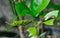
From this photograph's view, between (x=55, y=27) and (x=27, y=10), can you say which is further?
(x=55, y=27)

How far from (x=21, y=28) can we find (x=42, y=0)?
0.14m

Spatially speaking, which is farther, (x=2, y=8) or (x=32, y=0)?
(x=2, y=8)

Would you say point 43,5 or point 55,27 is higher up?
point 43,5

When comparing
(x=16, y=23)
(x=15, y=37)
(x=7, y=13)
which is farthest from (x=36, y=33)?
(x=7, y=13)

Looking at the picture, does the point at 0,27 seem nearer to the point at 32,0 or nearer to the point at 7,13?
the point at 7,13

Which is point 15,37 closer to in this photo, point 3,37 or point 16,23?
point 3,37

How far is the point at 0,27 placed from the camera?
1.51 m

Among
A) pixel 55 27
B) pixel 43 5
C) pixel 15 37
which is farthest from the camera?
pixel 55 27

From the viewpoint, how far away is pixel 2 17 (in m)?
1.50

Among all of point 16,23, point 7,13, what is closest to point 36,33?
point 16,23

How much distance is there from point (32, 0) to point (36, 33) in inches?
4.4

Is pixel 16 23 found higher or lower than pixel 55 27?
higher

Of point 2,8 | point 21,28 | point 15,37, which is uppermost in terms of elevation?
point 2,8

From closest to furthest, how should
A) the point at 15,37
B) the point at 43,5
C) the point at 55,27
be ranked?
the point at 43,5
the point at 15,37
the point at 55,27
